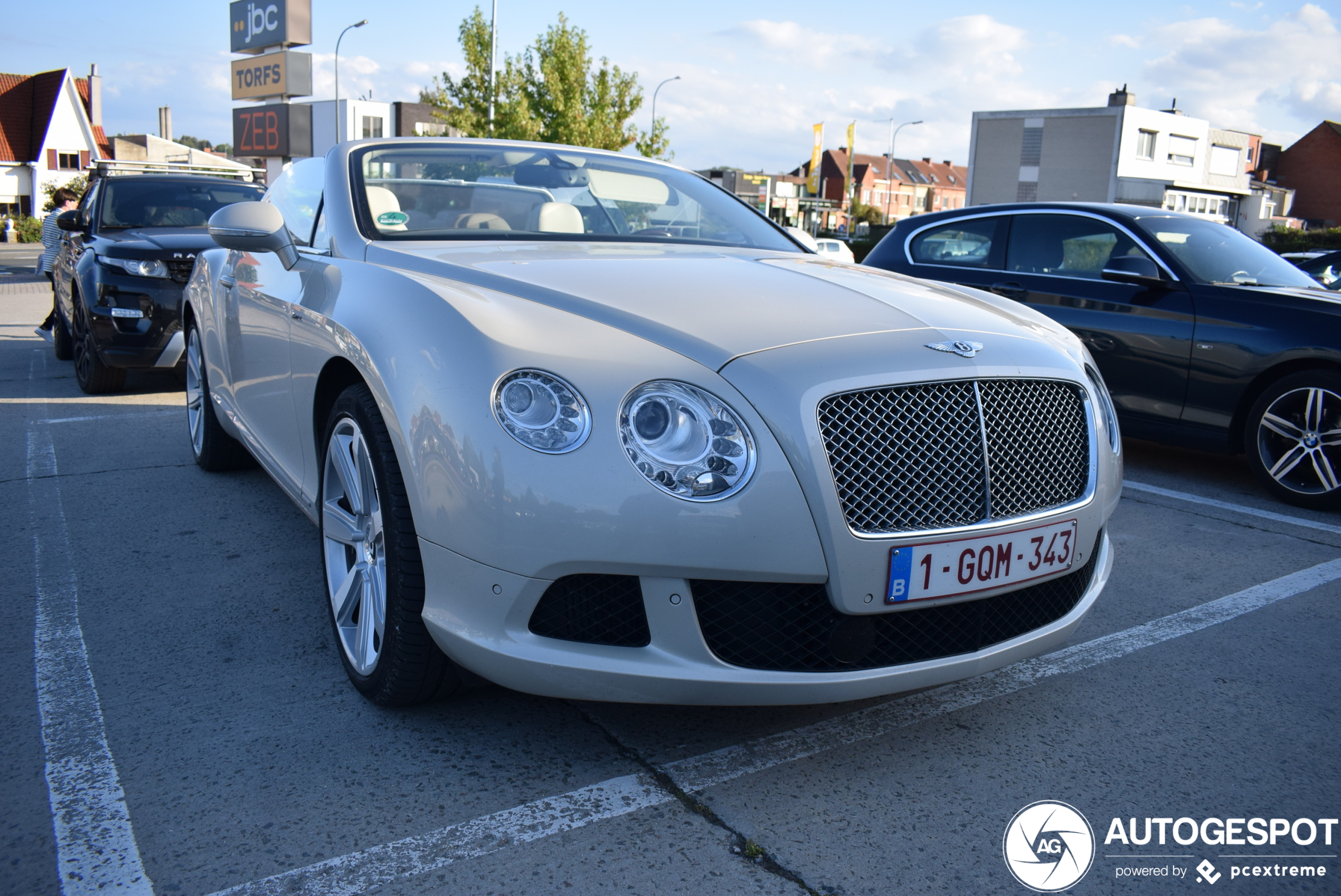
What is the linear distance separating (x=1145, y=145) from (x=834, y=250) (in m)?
60.7

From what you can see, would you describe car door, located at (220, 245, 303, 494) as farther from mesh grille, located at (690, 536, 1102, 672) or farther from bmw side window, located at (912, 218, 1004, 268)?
bmw side window, located at (912, 218, 1004, 268)

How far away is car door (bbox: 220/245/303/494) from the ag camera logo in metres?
2.27

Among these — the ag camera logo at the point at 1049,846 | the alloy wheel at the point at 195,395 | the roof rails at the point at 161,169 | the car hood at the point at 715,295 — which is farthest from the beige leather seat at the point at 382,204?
the roof rails at the point at 161,169

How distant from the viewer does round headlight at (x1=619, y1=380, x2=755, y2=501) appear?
6.47 feet

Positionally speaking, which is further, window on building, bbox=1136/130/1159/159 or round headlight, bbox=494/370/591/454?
window on building, bbox=1136/130/1159/159

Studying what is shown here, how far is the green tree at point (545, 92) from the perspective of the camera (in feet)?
101

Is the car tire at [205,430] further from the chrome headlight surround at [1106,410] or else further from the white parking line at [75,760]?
the chrome headlight surround at [1106,410]

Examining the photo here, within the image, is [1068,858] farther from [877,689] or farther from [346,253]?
[346,253]

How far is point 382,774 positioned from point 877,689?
3.61ft

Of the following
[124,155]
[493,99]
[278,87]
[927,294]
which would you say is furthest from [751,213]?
[124,155]

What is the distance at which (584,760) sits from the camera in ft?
7.61

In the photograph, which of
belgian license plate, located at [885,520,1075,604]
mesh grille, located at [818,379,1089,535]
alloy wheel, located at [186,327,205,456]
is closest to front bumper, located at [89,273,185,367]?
alloy wheel, located at [186,327,205,456]

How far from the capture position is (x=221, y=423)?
14.8ft

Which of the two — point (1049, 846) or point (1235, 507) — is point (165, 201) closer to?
point (1235, 507)
